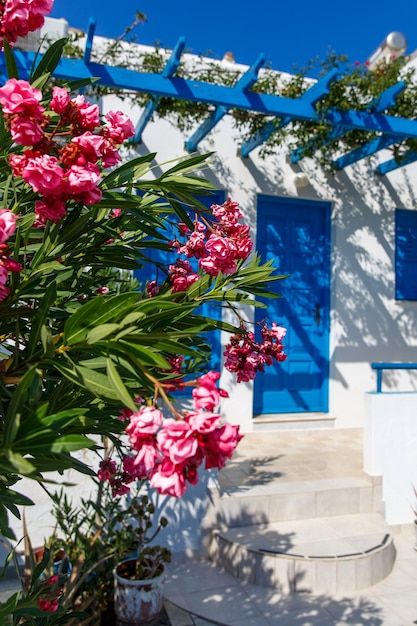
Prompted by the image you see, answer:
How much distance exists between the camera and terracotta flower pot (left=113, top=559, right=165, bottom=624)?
9.57 ft

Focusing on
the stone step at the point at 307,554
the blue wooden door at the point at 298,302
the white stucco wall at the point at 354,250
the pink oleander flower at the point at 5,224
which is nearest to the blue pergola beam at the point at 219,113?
the white stucco wall at the point at 354,250

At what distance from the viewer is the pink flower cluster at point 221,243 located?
1.34 metres

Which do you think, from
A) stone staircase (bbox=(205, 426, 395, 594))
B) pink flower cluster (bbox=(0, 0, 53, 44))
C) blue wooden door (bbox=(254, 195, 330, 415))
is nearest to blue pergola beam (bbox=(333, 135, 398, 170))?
blue wooden door (bbox=(254, 195, 330, 415))

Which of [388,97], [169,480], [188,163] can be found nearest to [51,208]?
[188,163]

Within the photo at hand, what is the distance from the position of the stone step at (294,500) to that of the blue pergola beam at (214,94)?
3.16 metres

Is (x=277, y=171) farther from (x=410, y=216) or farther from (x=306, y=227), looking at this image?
(x=410, y=216)

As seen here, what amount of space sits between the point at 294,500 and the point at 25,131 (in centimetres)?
368

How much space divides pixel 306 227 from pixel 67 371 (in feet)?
18.3

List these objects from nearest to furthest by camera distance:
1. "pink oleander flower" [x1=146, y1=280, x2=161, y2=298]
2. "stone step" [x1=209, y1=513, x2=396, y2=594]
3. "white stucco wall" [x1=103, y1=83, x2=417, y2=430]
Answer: "pink oleander flower" [x1=146, y1=280, x2=161, y2=298], "stone step" [x1=209, y1=513, x2=396, y2=594], "white stucco wall" [x1=103, y1=83, x2=417, y2=430]

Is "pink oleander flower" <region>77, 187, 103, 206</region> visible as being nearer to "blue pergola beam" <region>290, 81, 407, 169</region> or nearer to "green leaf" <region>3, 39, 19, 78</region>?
"green leaf" <region>3, 39, 19, 78</region>

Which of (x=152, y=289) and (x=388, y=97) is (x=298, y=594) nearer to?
(x=152, y=289)

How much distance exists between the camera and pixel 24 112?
3.02 ft

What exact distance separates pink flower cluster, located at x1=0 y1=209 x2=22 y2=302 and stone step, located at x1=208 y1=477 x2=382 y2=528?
10.8 ft

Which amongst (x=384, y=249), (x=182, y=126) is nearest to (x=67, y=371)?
(x=182, y=126)
